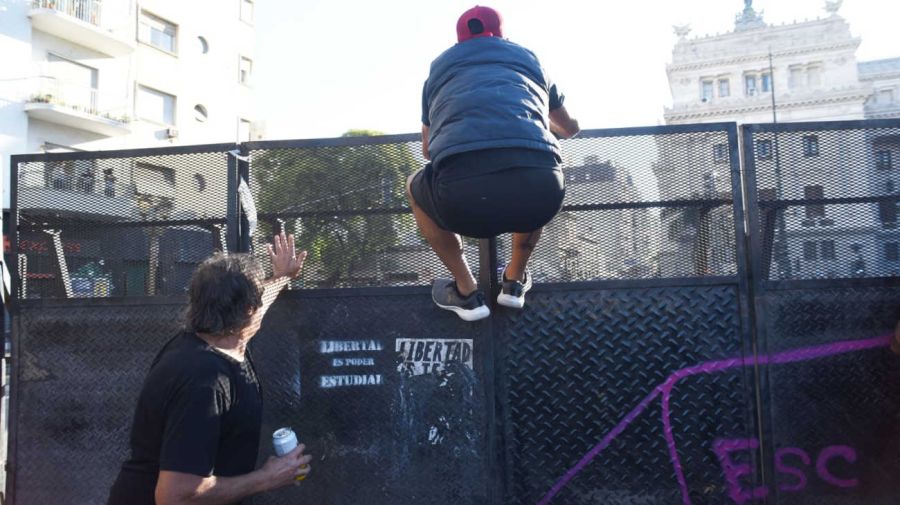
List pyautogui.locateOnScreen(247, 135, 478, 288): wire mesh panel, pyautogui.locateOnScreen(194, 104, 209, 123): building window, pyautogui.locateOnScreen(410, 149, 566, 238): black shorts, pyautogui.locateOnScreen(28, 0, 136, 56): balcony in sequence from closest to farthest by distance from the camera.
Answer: pyautogui.locateOnScreen(410, 149, 566, 238): black shorts < pyautogui.locateOnScreen(247, 135, 478, 288): wire mesh panel < pyautogui.locateOnScreen(28, 0, 136, 56): balcony < pyautogui.locateOnScreen(194, 104, 209, 123): building window

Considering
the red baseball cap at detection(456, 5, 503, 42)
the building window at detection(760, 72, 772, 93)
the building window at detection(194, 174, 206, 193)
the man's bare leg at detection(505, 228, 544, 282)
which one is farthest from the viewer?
the building window at detection(760, 72, 772, 93)

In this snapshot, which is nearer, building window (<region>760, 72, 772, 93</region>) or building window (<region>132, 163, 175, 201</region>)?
building window (<region>132, 163, 175, 201</region>)

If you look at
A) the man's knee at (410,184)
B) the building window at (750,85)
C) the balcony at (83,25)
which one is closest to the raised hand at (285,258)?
the man's knee at (410,184)

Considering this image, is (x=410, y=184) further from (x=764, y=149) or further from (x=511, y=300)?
(x=764, y=149)

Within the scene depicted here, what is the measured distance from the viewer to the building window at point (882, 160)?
3045 millimetres

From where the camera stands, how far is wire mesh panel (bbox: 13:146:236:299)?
132 inches

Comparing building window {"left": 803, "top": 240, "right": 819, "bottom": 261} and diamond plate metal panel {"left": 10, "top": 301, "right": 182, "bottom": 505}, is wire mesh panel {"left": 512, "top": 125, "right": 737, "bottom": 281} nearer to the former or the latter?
building window {"left": 803, "top": 240, "right": 819, "bottom": 261}

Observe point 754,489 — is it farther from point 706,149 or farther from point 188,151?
point 188,151

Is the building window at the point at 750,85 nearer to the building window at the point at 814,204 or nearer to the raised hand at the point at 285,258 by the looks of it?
the building window at the point at 814,204

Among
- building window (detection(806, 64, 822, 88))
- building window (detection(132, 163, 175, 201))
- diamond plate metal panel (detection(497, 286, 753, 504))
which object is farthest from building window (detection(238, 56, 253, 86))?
building window (detection(806, 64, 822, 88))

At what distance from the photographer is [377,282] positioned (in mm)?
3207

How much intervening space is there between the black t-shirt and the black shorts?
1.03m

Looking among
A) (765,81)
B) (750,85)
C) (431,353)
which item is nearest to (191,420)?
(431,353)

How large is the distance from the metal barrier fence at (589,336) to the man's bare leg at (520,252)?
178 millimetres
